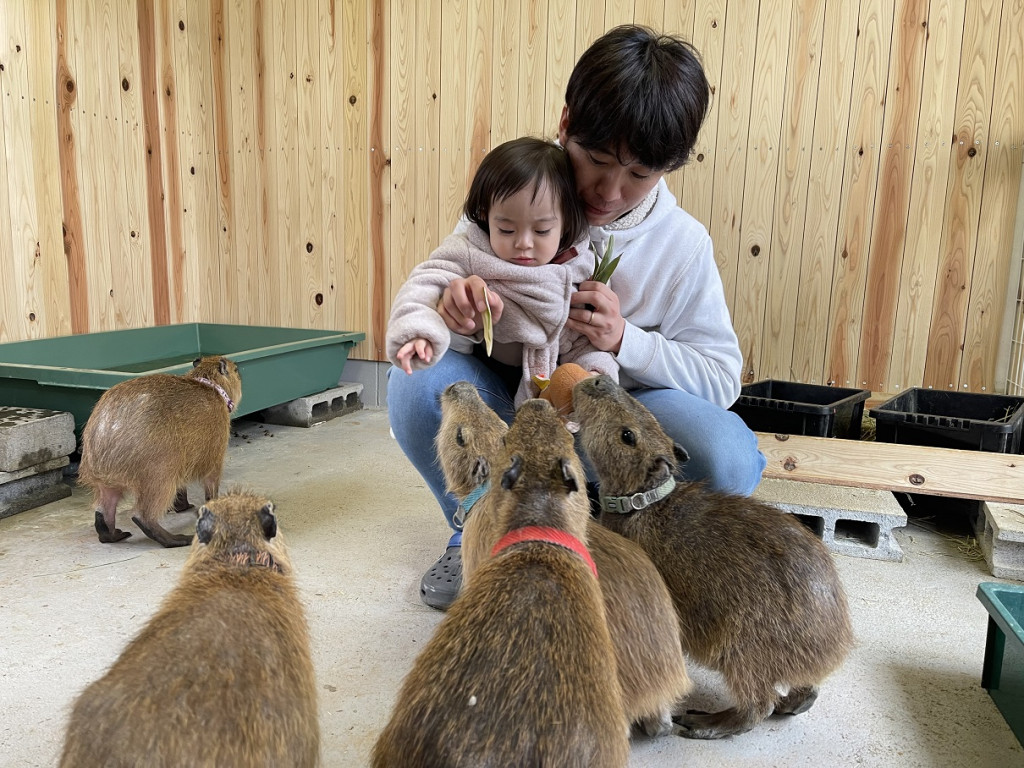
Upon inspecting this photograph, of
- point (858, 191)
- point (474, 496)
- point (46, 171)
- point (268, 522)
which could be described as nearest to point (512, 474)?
point (474, 496)

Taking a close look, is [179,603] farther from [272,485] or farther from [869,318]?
[869,318]

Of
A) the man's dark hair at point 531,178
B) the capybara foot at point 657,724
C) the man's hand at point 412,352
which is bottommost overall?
the capybara foot at point 657,724

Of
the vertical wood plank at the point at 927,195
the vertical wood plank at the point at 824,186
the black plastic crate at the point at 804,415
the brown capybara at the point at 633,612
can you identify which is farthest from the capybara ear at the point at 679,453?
the vertical wood plank at the point at 927,195

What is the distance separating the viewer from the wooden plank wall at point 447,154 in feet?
11.7

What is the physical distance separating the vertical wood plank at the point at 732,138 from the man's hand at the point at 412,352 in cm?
257

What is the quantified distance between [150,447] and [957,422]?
294cm

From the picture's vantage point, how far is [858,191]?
3.73 meters

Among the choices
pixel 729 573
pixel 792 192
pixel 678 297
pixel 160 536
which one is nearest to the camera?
pixel 729 573

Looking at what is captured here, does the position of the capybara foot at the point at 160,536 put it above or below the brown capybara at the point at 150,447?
below

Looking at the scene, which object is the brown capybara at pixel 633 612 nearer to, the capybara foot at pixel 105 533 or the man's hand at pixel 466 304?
the man's hand at pixel 466 304

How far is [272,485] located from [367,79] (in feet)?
8.50

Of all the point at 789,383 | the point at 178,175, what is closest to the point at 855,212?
the point at 789,383

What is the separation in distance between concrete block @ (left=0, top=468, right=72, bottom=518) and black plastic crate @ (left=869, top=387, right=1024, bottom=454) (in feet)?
10.9

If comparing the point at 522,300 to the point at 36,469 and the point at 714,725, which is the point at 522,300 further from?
the point at 36,469
